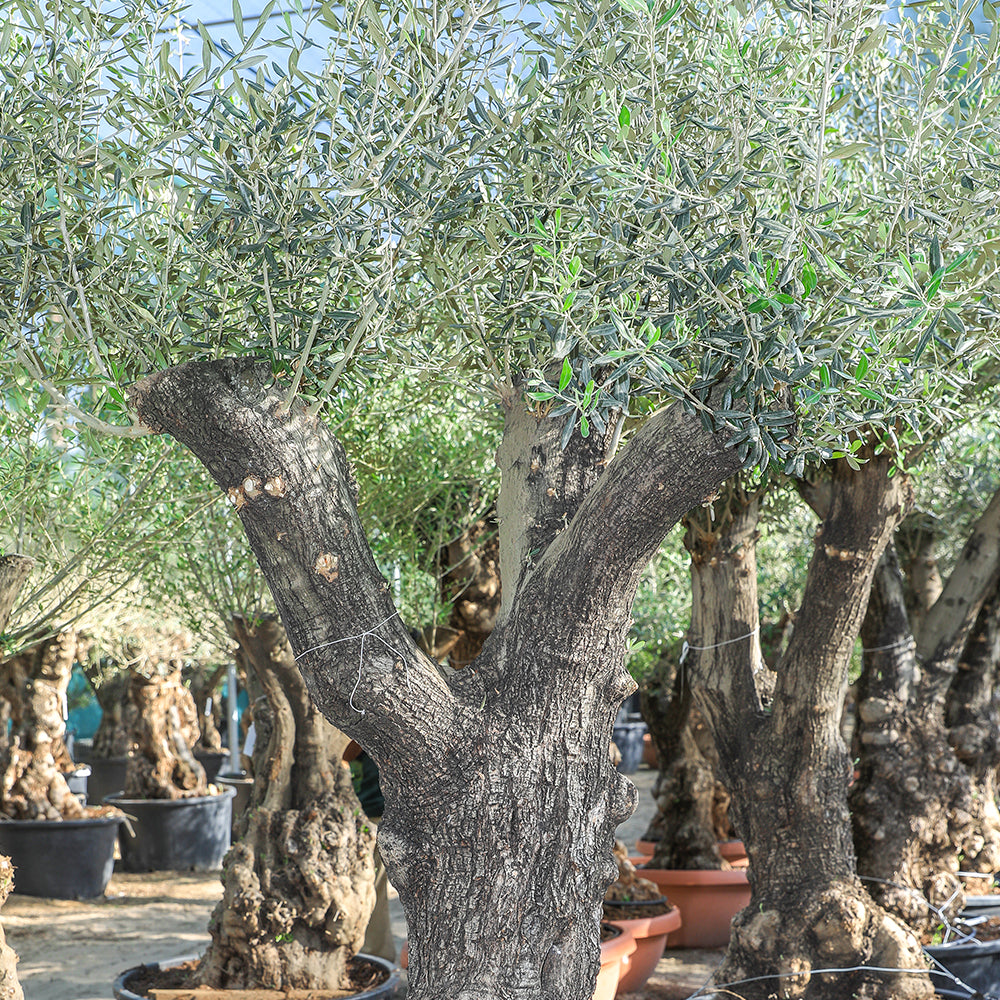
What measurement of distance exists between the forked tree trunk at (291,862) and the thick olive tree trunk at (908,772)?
3296 millimetres

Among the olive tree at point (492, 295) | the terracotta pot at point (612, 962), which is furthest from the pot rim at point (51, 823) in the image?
the olive tree at point (492, 295)

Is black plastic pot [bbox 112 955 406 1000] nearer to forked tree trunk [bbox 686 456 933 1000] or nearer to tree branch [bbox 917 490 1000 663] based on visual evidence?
forked tree trunk [bbox 686 456 933 1000]

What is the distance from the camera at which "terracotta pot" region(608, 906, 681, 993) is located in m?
7.12

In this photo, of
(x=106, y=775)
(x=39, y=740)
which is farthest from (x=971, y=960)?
(x=106, y=775)

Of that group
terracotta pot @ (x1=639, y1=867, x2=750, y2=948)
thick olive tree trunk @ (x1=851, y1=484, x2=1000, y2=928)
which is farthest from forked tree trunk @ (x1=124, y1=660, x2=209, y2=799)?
thick olive tree trunk @ (x1=851, y1=484, x2=1000, y2=928)

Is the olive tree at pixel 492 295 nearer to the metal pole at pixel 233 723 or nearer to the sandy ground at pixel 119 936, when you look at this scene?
the sandy ground at pixel 119 936

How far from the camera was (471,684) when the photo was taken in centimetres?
352

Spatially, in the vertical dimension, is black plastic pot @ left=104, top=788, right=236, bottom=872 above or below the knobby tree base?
below

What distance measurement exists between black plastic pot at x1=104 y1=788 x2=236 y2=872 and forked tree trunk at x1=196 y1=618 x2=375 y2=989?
7522 millimetres

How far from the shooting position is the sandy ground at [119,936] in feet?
27.8

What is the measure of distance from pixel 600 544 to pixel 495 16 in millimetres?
1821

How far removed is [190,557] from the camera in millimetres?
6223

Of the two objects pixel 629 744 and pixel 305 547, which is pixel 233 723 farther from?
pixel 305 547

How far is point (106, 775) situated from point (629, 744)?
11.4 meters
